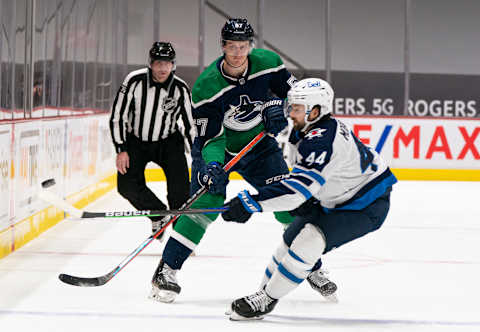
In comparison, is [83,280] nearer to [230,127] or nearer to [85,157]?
[230,127]

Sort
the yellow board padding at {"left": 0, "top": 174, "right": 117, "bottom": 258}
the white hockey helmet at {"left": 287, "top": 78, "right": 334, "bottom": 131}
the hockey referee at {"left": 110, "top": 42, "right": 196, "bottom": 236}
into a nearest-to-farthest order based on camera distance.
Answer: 1. the white hockey helmet at {"left": 287, "top": 78, "right": 334, "bottom": 131}
2. the yellow board padding at {"left": 0, "top": 174, "right": 117, "bottom": 258}
3. the hockey referee at {"left": 110, "top": 42, "right": 196, "bottom": 236}

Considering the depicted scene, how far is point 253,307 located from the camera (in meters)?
2.91

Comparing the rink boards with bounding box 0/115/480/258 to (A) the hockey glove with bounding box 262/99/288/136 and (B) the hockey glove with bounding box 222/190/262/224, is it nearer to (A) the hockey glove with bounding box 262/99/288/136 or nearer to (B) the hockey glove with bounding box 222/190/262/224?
(A) the hockey glove with bounding box 262/99/288/136

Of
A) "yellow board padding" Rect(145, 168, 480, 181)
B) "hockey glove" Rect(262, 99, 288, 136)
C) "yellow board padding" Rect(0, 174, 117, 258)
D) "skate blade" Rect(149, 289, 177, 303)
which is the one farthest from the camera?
"yellow board padding" Rect(145, 168, 480, 181)

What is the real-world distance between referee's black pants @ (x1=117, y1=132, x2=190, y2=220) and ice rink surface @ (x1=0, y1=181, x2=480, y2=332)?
10.8 inches

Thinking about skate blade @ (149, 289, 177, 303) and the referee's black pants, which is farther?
the referee's black pants

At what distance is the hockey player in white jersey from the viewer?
2.80 meters

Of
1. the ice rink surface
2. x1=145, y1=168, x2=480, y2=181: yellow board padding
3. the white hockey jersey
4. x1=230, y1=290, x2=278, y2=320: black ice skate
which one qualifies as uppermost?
the white hockey jersey

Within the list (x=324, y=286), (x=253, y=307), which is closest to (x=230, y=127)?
(x=324, y=286)

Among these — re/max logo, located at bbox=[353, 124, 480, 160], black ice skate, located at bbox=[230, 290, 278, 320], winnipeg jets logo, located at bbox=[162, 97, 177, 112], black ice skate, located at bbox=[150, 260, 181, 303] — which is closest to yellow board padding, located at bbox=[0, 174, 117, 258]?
winnipeg jets logo, located at bbox=[162, 97, 177, 112]

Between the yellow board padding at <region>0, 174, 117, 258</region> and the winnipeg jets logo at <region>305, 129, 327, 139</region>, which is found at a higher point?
the winnipeg jets logo at <region>305, 129, 327, 139</region>

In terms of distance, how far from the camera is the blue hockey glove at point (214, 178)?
10.6 feet

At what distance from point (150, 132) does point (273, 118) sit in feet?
4.24

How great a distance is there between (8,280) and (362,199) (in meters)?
1.55
